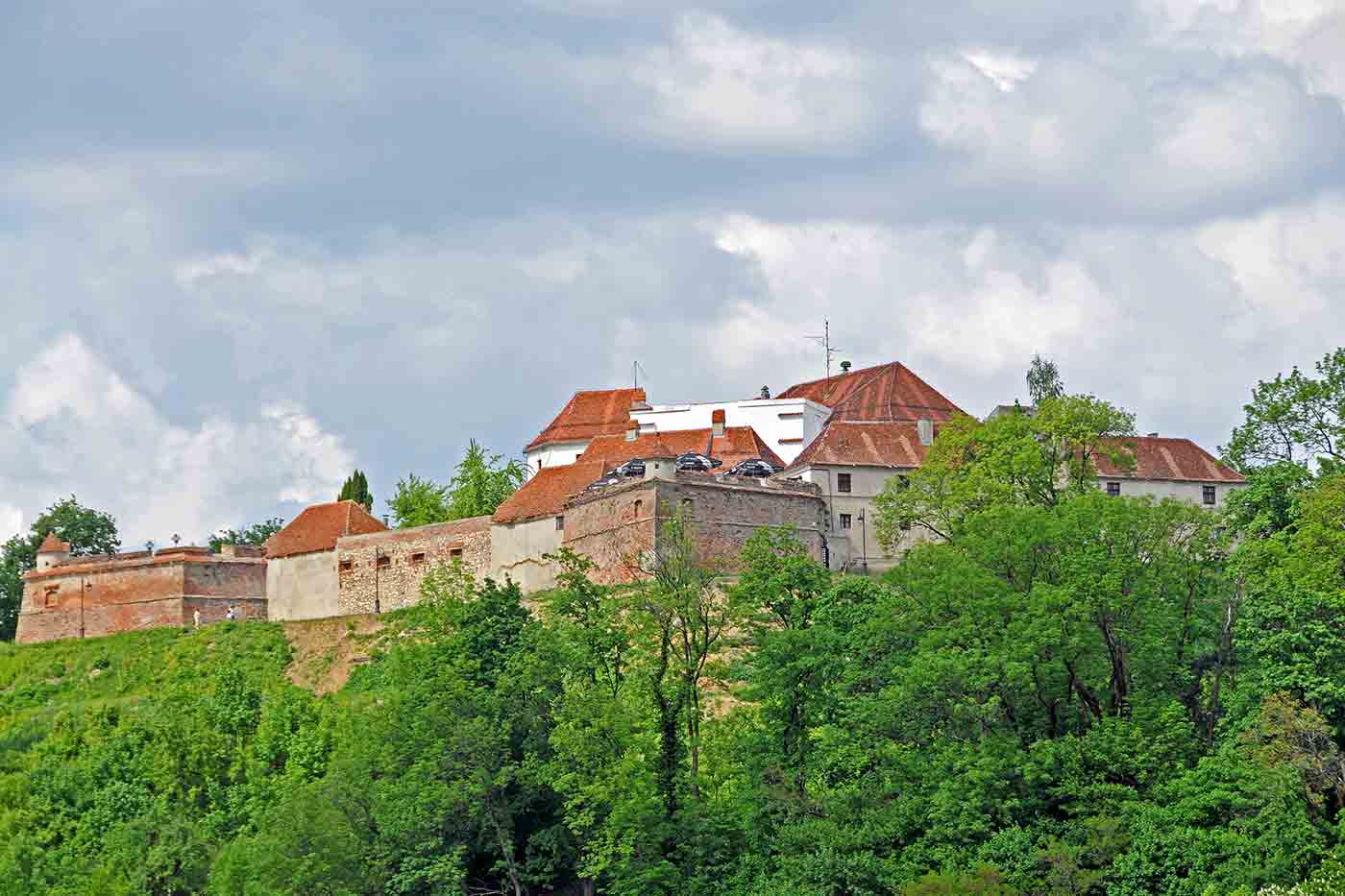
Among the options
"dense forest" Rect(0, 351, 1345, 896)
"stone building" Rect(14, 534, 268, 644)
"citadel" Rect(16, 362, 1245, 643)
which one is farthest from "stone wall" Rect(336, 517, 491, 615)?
"dense forest" Rect(0, 351, 1345, 896)

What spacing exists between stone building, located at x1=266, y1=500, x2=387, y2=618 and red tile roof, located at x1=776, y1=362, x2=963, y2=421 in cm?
1969

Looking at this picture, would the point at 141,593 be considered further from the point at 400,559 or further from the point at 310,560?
the point at 400,559

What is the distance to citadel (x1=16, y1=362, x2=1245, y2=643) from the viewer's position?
80.1 meters

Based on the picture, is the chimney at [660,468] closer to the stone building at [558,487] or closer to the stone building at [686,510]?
the stone building at [686,510]

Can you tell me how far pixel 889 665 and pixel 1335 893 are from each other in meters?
13.8

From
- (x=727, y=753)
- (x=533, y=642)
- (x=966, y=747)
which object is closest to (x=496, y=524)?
(x=533, y=642)

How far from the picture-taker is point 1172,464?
278 ft

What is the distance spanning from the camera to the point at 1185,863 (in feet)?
165

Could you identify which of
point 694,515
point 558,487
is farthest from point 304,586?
point 694,515

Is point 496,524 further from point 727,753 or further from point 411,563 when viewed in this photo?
point 727,753

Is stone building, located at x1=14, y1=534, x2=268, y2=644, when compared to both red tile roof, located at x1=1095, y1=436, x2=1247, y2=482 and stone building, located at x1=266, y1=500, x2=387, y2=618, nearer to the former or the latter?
stone building, located at x1=266, y1=500, x2=387, y2=618

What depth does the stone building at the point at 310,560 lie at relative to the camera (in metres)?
89.2

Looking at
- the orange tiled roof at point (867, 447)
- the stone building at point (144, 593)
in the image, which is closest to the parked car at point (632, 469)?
the orange tiled roof at point (867, 447)

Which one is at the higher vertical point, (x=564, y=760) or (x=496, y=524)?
(x=496, y=524)
